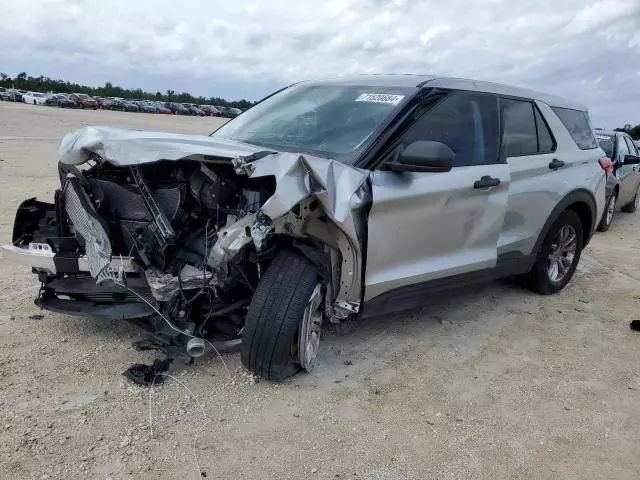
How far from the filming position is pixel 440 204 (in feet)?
12.6

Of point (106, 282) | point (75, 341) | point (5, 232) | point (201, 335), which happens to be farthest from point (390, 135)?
point (5, 232)

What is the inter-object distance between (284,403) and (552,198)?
312 cm

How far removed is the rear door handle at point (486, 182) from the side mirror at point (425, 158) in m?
0.74

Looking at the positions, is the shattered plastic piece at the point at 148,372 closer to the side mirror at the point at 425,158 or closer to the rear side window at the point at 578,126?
the side mirror at the point at 425,158

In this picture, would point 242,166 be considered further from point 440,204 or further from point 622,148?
point 622,148

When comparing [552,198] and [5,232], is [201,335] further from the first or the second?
[5,232]

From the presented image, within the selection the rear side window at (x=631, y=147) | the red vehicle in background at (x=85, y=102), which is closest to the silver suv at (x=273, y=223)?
the rear side window at (x=631, y=147)

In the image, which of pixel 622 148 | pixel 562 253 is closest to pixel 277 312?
pixel 562 253

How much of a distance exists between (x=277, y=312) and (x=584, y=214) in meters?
3.82

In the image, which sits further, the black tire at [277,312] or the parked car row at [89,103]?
the parked car row at [89,103]

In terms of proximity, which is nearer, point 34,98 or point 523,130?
point 523,130

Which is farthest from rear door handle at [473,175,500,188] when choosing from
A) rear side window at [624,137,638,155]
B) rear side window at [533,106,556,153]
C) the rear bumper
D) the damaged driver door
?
rear side window at [624,137,638,155]

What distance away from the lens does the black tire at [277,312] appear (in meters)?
3.15

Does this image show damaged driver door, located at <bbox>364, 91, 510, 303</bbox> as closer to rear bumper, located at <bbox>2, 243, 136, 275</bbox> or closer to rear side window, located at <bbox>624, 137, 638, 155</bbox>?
rear bumper, located at <bbox>2, 243, 136, 275</bbox>
